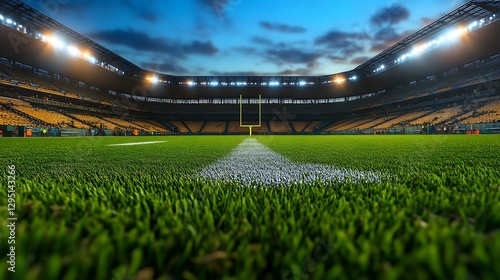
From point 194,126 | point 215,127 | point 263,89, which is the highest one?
point 263,89

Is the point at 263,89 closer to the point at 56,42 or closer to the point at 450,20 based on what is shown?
the point at 450,20

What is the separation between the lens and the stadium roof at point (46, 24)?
2222 cm

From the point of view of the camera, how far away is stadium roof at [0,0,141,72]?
22219 mm

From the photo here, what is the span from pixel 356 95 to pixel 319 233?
5438 centimetres

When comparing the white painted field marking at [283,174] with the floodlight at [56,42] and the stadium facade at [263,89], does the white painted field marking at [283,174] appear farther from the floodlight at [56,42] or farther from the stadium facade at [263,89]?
the floodlight at [56,42]

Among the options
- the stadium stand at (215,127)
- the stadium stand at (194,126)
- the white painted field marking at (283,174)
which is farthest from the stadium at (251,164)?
the stadium stand at (194,126)

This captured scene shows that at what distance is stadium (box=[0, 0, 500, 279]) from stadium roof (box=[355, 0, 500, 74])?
0.23 meters

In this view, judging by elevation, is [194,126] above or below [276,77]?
below

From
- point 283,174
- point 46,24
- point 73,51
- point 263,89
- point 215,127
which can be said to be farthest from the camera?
point 263,89

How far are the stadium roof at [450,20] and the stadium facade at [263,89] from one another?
0.11 meters

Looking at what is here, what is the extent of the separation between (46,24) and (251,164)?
33.0 m

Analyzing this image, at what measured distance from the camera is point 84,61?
113 feet

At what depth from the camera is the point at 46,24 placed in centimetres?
2633

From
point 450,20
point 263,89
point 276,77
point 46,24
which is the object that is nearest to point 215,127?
point 263,89
